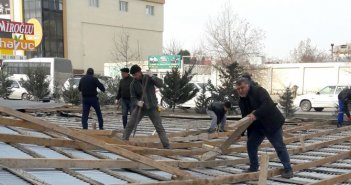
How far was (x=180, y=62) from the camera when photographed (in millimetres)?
29891

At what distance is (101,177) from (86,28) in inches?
1688

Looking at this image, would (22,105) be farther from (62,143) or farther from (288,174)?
(288,174)

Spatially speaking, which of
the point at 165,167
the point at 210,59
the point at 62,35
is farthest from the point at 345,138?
the point at 62,35

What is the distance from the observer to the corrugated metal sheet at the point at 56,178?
161 inches

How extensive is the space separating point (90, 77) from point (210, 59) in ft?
77.3

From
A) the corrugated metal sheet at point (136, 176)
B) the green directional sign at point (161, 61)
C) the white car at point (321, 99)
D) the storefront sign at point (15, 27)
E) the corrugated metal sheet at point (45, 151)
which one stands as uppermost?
the storefront sign at point (15, 27)

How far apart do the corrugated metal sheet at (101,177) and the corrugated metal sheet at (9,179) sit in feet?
2.76

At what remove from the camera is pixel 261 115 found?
5.24 m

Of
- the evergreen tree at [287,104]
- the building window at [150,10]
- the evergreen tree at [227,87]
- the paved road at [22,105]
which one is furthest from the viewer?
the building window at [150,10]

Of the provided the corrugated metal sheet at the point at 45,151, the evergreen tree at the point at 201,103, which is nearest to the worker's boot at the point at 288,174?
the corrugated metal sheet at the point at 45,151

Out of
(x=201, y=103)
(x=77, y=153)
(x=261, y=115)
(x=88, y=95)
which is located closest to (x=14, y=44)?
(x=201, y=103)

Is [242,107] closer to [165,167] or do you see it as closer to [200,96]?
[165,167]

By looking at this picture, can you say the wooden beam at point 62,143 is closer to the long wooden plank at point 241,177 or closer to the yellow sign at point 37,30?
the long wooden plank at point 241,177

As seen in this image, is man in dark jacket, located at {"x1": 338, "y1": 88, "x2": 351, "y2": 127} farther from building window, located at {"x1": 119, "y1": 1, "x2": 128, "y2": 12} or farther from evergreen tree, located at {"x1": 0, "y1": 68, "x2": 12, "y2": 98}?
building window, located at {"x1": 119, "y1": 1, "x2": 128, "y2": 12}
